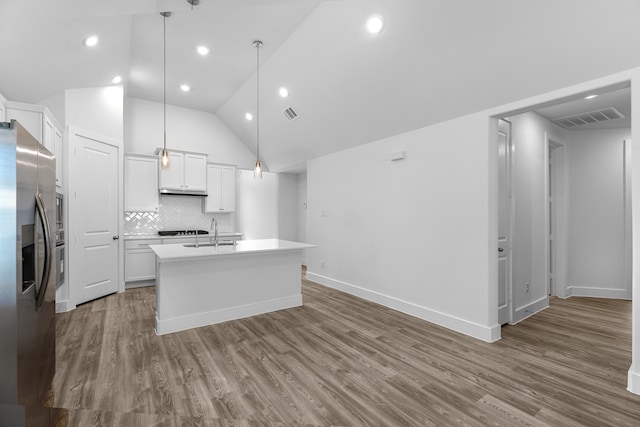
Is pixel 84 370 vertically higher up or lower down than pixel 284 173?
lower down

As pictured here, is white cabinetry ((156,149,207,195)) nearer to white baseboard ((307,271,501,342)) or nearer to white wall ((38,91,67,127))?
white wall ((38,91,67,127))

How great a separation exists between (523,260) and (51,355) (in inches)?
192

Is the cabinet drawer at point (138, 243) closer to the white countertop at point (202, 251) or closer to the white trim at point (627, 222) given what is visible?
the white countertop at point (202, 251)

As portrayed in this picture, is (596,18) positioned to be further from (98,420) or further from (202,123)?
(202,123)

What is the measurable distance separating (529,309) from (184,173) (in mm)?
6065

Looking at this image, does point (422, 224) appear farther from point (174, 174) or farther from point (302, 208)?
point (174, 174)

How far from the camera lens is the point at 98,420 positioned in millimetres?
1893

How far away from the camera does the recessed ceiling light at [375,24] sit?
9.56 feet

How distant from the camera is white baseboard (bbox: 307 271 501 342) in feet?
10.4

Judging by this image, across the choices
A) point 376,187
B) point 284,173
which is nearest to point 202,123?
point 284,173

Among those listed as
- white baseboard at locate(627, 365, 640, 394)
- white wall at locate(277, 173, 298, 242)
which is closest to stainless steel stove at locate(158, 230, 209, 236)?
white wall at locate(277, 173, 298, 242)

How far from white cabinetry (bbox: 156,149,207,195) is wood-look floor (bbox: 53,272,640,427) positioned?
8.59 feet

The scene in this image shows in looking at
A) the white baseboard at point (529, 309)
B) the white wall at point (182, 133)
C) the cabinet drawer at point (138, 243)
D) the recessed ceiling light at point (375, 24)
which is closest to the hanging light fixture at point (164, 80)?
the white wall at point (182, 133)

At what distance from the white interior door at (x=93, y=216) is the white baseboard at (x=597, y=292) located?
745cm
